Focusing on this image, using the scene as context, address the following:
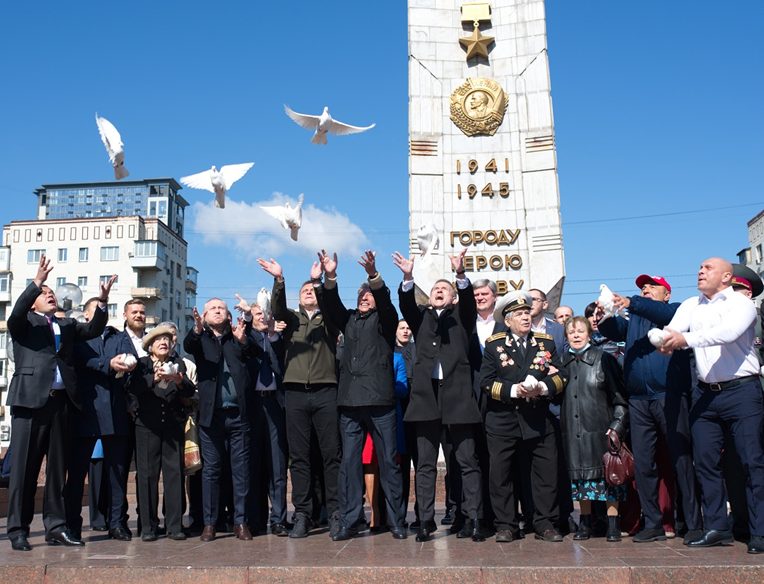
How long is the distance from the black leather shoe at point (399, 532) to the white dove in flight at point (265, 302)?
209 centimetres

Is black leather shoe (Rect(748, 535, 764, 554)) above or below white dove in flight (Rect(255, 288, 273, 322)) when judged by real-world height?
below

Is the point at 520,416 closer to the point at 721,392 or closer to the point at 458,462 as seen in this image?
the point at 458,462

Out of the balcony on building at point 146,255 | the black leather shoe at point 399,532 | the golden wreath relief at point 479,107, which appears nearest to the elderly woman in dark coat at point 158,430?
the black leather shoe at point 399,532

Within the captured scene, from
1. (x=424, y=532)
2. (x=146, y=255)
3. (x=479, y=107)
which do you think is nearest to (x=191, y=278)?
(x=146, y=255)

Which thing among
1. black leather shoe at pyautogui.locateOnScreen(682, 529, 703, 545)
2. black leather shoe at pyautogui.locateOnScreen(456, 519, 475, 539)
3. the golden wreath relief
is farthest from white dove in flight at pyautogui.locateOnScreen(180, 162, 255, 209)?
the golden wreath relief

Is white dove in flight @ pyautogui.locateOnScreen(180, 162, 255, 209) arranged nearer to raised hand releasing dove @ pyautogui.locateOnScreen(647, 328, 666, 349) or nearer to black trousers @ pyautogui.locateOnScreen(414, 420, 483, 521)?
black trousers @ pyautogui.locateOnScreen(414, 420, 483, 521)

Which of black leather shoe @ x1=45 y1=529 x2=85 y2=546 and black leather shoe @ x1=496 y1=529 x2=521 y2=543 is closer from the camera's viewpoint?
black leather shoe @ x1=496 y1=529 x2=521 y2=543

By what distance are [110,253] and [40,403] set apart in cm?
5674

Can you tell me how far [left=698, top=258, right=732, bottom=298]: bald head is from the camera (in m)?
5.62

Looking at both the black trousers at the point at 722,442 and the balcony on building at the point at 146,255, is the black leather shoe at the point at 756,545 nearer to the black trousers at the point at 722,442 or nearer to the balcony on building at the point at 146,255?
the black trousers at the point at 722,442

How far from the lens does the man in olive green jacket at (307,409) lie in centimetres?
652

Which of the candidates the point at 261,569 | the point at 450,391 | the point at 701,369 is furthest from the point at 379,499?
the point at 701,369

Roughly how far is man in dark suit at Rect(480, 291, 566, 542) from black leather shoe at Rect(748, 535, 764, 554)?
1.35 meters

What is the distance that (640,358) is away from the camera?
6074 millimetres
